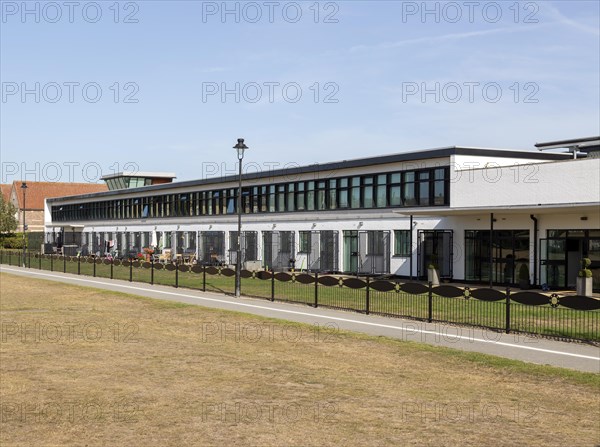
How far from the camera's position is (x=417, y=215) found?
37750mm

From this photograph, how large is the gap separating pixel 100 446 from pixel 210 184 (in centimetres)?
4976

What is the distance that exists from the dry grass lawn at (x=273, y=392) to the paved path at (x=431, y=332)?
869mm

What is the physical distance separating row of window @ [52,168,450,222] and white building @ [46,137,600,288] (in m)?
0.07

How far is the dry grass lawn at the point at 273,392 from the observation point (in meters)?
9.03

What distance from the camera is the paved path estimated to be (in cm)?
1469

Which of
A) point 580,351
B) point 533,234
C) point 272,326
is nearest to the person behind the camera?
point 580,351

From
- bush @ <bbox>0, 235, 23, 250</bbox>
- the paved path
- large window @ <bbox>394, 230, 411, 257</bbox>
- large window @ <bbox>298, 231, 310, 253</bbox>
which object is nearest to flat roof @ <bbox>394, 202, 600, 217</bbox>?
large window @ <bbox>394, 230, 411, 257</bbox>

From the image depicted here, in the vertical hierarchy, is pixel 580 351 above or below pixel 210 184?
below

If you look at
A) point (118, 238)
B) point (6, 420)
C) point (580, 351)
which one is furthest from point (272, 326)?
point (118, 238)

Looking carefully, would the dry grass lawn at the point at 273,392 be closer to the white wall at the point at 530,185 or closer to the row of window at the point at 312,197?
the white wall at the point at 530,185

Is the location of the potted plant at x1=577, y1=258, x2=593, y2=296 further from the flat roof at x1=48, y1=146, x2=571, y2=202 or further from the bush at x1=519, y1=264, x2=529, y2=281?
the flat roof at x1=48, y1=146, x2=571, y2=202

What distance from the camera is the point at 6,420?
977 centimetres

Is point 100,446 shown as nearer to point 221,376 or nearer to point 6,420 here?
point 6,420

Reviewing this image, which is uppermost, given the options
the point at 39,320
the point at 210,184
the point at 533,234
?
the point at 210,184
